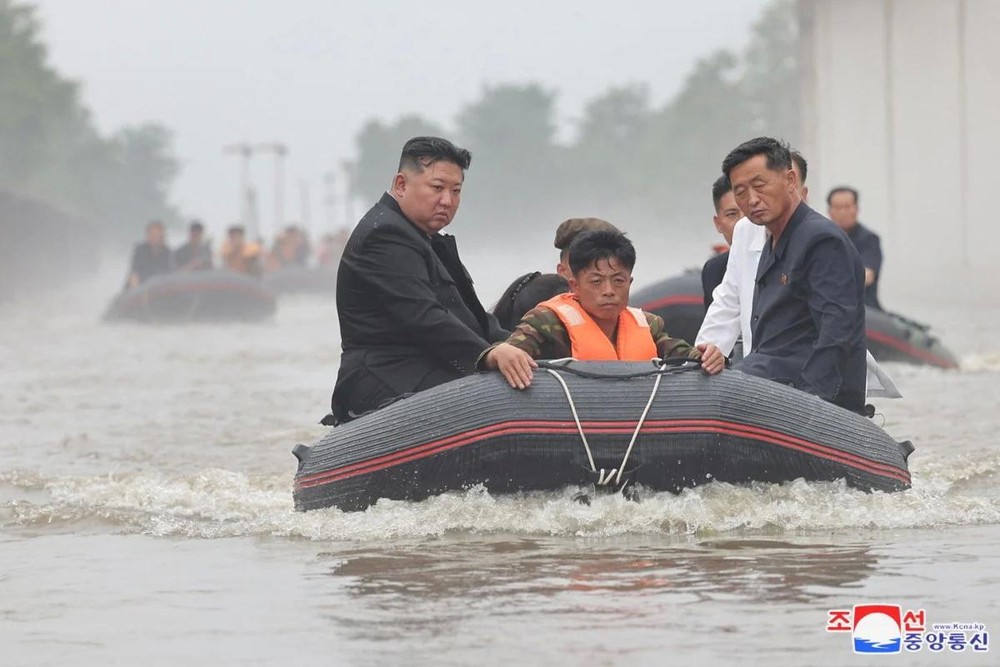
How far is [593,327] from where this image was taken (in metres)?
7.27

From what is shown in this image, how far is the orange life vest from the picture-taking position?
7258 mm

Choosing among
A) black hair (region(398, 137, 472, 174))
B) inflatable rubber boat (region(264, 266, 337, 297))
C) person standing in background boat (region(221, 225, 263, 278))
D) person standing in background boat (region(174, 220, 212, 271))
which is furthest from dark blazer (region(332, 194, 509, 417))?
inflatable rubber boat (region(264, 266, 337, 297))

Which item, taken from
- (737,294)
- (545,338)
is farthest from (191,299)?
(545,338)

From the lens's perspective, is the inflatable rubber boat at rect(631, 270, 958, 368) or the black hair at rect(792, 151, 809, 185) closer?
the black hair at rect(792, 151, 809, 185)

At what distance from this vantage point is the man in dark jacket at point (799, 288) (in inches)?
286

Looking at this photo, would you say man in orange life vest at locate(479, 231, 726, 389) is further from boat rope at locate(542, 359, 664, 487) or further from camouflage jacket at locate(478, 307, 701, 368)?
boat rope at locate(542, 359, 664, 487)

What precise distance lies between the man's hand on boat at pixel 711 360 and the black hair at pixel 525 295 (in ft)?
4.42

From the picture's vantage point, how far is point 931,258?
32656mm

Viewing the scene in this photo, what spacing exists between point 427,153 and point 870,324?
835 centimetres

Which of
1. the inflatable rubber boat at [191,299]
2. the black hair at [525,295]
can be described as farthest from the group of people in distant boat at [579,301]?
the inflatable rubber boat at [191,299]

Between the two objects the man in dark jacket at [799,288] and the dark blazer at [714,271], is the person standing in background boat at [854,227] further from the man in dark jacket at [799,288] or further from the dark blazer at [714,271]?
the man in dark jacket at [799,288]

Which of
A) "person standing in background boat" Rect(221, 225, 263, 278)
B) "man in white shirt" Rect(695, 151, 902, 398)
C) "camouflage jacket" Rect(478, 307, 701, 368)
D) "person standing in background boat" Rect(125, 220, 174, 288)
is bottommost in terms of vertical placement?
"camouflage jacket" Rect(478, 307, 701, 368)

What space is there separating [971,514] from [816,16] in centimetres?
3367

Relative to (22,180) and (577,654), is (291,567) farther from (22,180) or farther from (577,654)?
(22,180)
